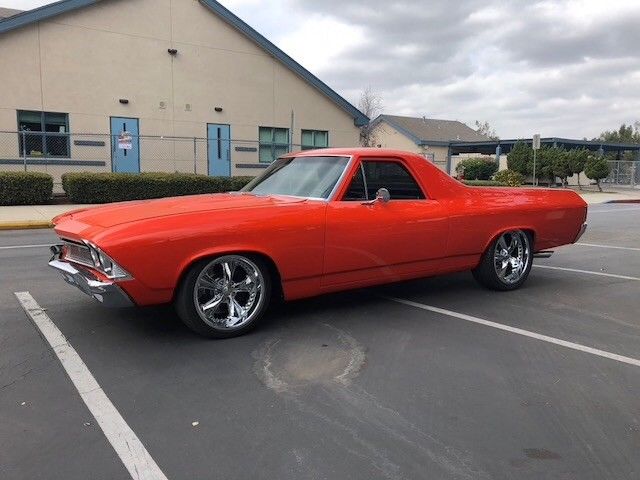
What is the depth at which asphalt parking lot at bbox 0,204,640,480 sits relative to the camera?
2.75 meters

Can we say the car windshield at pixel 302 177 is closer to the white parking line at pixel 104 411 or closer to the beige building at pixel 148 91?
the white parking line at pixel 104 411

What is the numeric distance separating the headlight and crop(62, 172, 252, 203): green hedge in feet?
42.5

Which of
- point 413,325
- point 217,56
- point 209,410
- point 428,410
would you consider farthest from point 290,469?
Result: point 217,56

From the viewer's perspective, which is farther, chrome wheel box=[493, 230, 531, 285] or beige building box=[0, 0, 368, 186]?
beige building box=[0, 0, 368, 186]

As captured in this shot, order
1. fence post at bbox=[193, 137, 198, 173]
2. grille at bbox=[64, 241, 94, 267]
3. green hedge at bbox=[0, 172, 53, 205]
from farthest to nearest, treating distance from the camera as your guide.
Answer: fence post at bbox=[193, 137, 198, 173]
green hedge at bbox=[0, 172, 53, 205]
grille at bbox=[64, 241, 94, 267]

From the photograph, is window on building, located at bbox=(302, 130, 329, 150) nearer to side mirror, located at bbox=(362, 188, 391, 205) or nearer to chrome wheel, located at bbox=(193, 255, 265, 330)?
side mirror, located at bbox=(362, 188, 391, 205)

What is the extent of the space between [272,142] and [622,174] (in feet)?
96.5

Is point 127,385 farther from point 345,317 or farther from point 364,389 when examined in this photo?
point 345,317

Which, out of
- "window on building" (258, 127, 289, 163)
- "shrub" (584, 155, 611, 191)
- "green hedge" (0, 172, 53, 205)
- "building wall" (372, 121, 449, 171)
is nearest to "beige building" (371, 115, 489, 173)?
"building wall" (372, 121, 449, 171)

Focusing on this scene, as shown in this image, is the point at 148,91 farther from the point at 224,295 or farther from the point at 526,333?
the point at 526,333

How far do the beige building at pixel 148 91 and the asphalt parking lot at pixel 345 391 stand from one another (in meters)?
14.9

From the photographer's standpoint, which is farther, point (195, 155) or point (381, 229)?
point (195, 155)

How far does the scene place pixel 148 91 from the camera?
20.3 m

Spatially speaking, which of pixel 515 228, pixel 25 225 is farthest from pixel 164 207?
pixel 25 225
